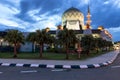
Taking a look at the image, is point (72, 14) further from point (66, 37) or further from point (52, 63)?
point (52, 63)

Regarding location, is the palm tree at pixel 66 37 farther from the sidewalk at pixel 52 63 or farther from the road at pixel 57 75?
the road at pixel 57 75

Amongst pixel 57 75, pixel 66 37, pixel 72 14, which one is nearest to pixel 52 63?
pixel 57 75

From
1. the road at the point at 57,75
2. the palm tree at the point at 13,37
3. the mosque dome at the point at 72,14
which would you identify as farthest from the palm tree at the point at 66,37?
the mosque dome at the point at 72,14

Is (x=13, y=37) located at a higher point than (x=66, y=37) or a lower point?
higher

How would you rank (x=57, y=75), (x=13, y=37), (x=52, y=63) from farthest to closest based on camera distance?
1. (x=13, y=37)
2. (x=52, y=63)
3. (x=57, y=75)

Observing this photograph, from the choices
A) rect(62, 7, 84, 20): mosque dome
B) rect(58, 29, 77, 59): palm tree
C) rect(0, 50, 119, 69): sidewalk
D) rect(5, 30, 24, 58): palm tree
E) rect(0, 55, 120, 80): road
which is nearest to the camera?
rect(0, 55, 120, 80): road

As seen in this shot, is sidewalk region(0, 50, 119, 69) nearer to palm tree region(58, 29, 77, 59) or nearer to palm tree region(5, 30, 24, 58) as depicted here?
palm tree region(58, 29, 77, 59)

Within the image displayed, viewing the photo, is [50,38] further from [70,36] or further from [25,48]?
[25,48]

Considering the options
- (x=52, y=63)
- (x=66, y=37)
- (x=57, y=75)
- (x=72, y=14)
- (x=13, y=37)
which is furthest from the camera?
(x=72, y=14)

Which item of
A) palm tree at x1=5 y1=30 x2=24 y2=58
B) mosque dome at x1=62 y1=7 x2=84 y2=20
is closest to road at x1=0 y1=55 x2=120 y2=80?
palm tree at x1=5 y1=30 x2=24 y2=58

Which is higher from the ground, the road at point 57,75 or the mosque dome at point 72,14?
the mosque dome at point 72,14

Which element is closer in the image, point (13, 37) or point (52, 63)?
Result: point (52, 63)

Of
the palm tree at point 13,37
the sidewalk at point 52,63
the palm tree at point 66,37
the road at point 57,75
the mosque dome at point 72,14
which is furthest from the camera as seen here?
the mosque dome at point 72,14

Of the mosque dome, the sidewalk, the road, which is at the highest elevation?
the mosque dome
